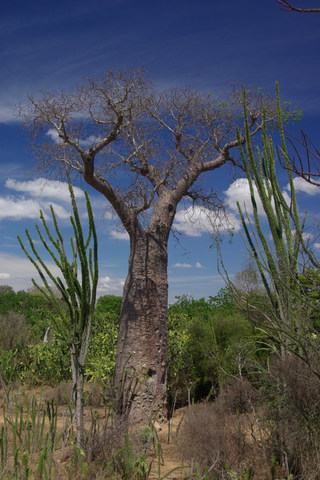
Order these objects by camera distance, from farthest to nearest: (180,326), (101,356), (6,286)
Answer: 1. (6,286)
2. (180,326)
3. (101,356)

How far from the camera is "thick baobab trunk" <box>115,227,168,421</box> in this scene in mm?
6664

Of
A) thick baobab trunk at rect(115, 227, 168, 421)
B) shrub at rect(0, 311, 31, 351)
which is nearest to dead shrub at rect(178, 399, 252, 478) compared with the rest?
thick baobab trunk at rect(115, 227, 168, 421)

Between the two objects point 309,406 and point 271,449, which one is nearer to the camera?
point 309,406

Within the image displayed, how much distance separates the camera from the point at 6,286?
3023 cm

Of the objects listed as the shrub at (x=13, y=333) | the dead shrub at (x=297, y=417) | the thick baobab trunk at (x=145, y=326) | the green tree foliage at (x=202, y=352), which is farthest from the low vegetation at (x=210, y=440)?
the shrub at (x=13, y=333)

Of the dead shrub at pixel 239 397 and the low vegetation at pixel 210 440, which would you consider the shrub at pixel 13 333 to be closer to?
the low vegetation at pixel 210 440

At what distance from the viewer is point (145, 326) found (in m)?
6.77

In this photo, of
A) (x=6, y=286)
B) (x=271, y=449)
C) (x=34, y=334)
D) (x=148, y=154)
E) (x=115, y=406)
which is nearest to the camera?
(x=271, y=449)

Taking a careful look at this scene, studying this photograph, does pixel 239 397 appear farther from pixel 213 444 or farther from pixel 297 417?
pixel 297 417

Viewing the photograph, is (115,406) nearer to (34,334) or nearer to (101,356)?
(101,356)

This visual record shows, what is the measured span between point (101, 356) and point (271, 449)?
14.7ft

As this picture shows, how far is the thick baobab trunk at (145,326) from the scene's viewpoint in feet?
21.9

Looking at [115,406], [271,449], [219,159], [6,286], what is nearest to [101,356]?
[115,406]

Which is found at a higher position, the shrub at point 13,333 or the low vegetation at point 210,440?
the shrub at point 13,333
